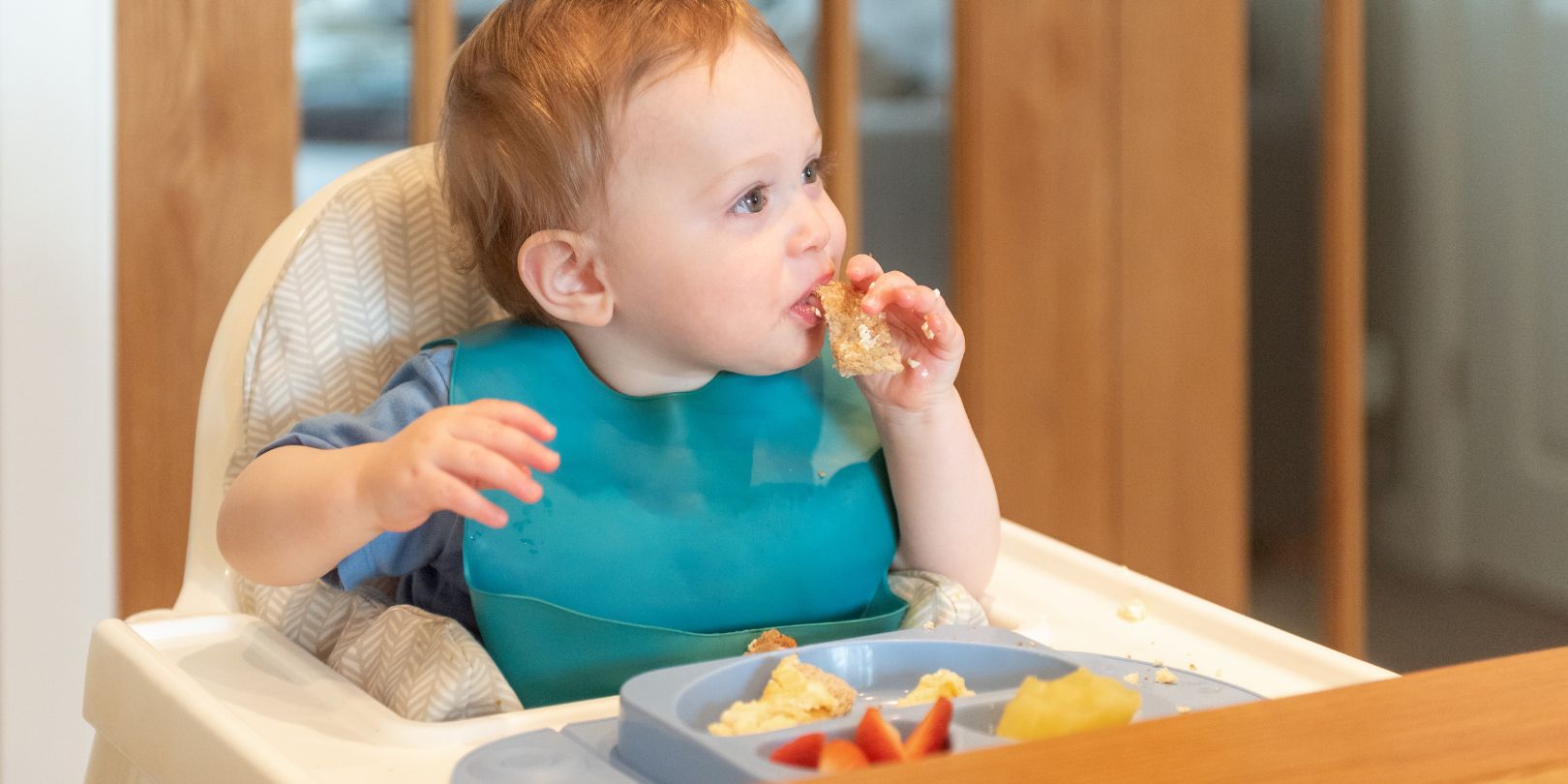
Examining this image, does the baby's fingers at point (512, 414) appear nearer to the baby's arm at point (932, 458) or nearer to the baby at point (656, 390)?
the baby at point (656, 390)

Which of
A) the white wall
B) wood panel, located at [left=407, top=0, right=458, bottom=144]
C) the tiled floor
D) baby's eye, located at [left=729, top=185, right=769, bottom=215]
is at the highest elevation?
wood panel, located at [left=407, top=0, right=458, bottom=144]

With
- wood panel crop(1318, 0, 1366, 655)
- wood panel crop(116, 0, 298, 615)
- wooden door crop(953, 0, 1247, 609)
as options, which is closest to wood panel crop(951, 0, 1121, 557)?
wooden door crop(953, 0, 1247, 609)

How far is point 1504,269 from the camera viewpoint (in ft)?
6.37

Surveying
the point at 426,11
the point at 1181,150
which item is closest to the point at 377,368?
the point at 426,11

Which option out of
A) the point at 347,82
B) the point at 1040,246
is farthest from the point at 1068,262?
the point at 347,82

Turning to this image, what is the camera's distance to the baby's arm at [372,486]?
Result: 65cm

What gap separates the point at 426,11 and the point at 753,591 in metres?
0.87

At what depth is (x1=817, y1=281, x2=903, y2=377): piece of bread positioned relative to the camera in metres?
0.81

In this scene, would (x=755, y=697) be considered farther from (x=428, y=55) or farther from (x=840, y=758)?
(x=428, y=55)

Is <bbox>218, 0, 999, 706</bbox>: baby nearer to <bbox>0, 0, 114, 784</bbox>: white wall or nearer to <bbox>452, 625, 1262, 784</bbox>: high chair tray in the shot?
<bbox>452, 625, 1262, 784</bbox>: high chair tray

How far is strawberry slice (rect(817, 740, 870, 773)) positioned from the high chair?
162 mm

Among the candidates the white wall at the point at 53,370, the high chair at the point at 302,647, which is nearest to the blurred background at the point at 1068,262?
the white wall at the point at 53,370

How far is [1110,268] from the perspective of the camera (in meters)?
1.83

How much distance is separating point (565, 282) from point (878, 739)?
0.41 meters
